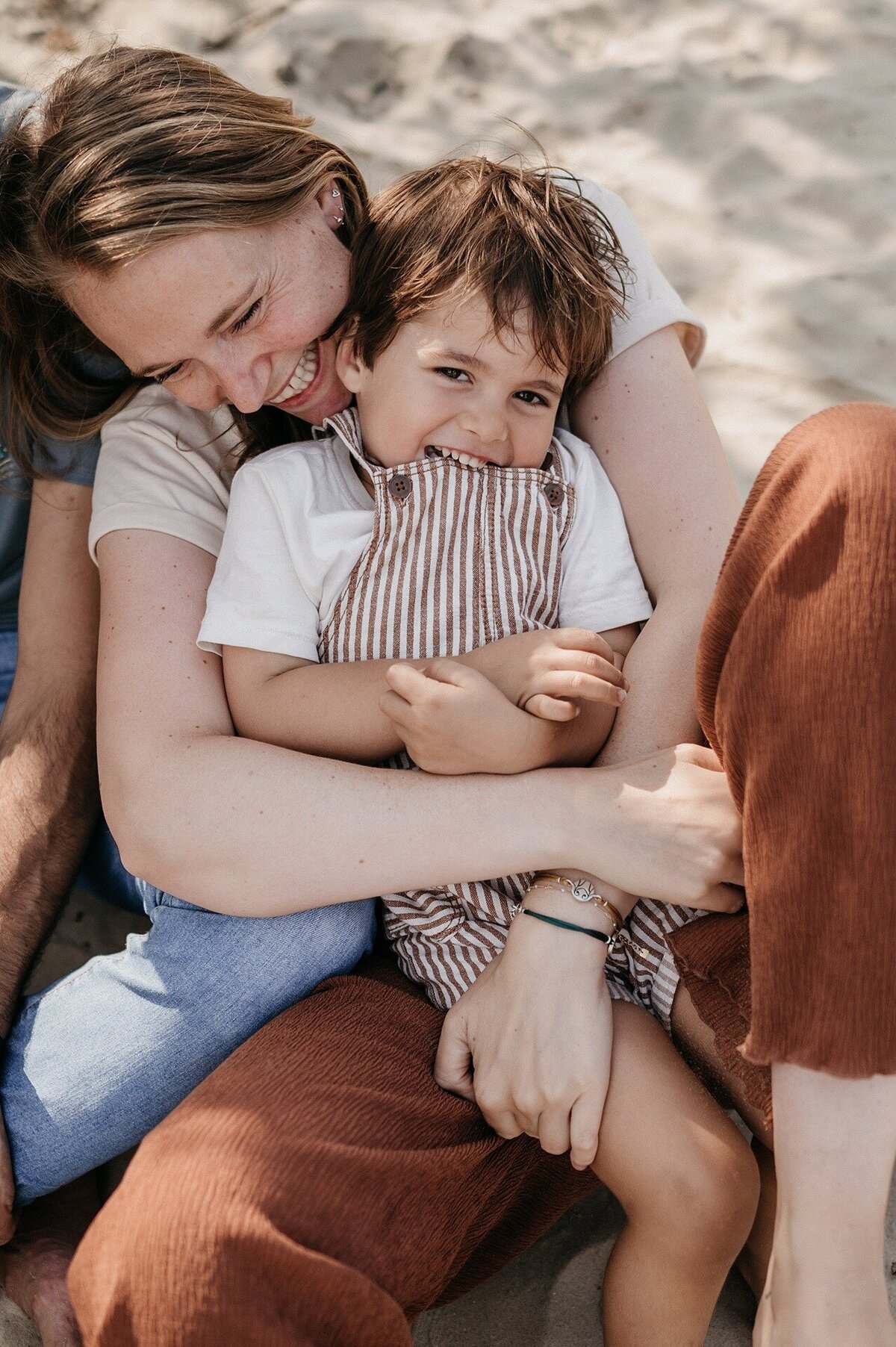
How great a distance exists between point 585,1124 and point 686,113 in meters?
2.46

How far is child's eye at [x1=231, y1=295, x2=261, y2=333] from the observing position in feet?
5.40

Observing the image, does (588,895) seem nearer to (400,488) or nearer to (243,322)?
(400,488)

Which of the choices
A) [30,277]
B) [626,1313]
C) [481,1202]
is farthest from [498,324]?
A: [626,1313]

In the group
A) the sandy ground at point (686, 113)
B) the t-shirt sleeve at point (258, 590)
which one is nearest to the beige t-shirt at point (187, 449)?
the t-shirt sleeve at point (258, 590)

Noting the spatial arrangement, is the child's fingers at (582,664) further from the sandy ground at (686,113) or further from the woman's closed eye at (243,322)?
the sandy ground at (686,113)

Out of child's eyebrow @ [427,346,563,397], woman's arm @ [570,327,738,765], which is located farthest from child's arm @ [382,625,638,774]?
child's eyebrow @ [427,346,563,397]

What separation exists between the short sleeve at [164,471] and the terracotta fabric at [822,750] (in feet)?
2.84

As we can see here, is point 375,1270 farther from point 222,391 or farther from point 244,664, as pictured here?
point 222,391

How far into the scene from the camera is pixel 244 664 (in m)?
1.61

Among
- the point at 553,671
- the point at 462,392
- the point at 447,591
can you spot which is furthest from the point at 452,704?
the point at 462,392

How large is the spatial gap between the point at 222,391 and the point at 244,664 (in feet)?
1.40

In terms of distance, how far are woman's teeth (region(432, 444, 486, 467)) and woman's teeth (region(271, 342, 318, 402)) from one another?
9.6 inches

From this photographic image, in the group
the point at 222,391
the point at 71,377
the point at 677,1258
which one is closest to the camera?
the point at 677,1258

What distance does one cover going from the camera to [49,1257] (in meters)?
1.68
